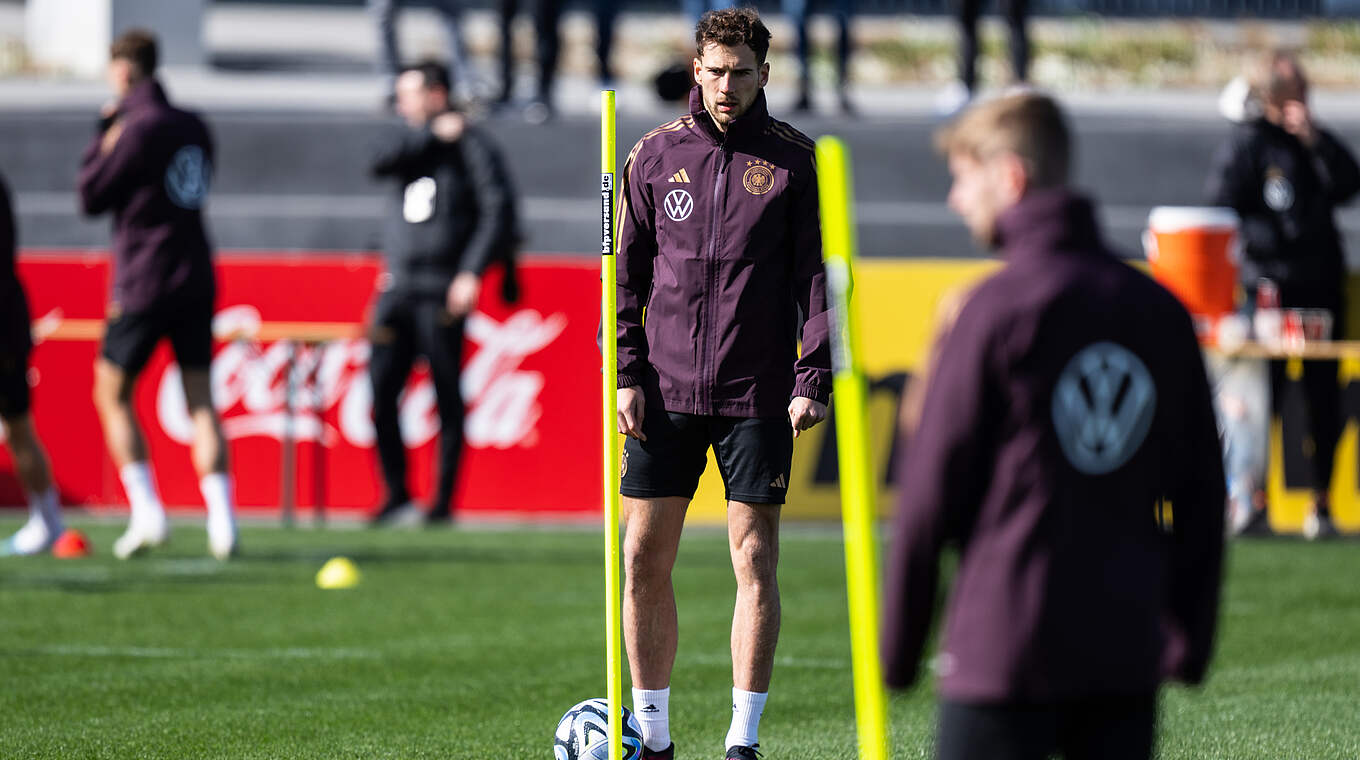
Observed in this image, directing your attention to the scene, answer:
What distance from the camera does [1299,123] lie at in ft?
43.4

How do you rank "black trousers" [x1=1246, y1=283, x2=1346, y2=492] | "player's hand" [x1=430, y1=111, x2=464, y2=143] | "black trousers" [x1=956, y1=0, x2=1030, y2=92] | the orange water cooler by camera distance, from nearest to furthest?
"black trousers" [x1=1246, y1=283, x2=1346, y2=492] → the orange water cooler → "player's hand" [x1=430, y1=111, x2=464, y2=143] → "black trousers" [x1=956, y1=0, x2=1030, y2=92]

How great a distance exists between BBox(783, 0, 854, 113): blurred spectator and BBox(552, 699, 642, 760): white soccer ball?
12.9 meters

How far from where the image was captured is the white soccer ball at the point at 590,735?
6051 millimetres

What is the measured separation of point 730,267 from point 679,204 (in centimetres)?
24

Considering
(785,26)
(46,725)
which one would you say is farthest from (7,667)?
(785,26)

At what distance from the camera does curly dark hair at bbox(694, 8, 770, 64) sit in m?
5.96

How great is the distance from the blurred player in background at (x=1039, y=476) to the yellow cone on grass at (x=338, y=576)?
24.1 feet

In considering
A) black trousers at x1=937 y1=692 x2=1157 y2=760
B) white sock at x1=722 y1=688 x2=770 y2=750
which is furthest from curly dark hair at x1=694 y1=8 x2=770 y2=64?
black trousers at x1=937 y1=692 x2=1157 y2=760

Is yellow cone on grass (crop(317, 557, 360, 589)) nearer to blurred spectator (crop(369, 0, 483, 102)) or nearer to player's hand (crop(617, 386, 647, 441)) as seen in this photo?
player's hand (crop(617, 386, 647, 441))

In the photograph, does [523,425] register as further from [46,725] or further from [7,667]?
[46,725]

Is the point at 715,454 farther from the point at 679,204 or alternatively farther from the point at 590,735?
the point at 590,735

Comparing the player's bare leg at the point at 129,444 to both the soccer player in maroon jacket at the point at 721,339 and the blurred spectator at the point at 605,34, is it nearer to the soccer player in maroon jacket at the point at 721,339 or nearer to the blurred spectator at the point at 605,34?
the soccer player in maroon jacket at the point at 721,339

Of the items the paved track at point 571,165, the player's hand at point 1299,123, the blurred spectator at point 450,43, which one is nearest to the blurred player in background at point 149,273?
the paved track at point 571,165

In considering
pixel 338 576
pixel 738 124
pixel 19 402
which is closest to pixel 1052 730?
pixel 738 124
